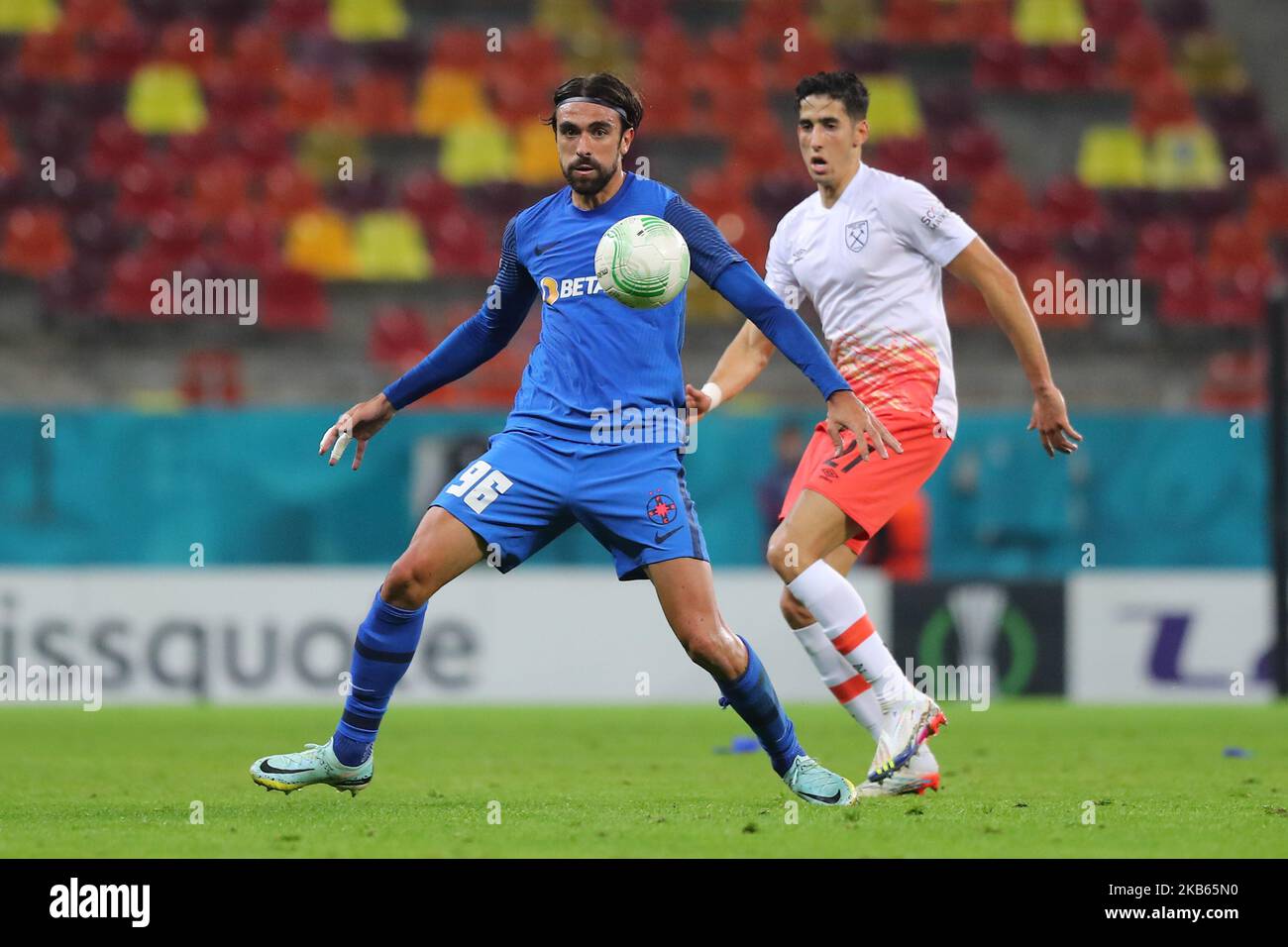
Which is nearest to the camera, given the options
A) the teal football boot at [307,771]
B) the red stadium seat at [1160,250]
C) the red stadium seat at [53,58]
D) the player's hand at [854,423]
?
the player's hand at [854,423]

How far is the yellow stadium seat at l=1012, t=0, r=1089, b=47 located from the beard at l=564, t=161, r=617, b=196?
1467 cm

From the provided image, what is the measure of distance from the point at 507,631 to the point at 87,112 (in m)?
8.66

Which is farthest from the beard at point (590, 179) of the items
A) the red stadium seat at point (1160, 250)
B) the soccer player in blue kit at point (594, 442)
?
the red stadium seat at point (1160, 250)

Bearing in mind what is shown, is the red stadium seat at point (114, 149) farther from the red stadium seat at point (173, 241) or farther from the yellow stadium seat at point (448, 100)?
the yellow stadium seat at point (448, 100)

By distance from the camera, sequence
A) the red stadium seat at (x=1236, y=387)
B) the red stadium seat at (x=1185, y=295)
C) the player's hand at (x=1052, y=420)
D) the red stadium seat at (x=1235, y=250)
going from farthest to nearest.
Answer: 1. the red stadium seat at (x=1235, y=250)
2. the red stadium seat at (x=1185, y=295)
3. the red stadium seat at (x=1236, y=387)
4. the player's hand at (x=1052, y=420)

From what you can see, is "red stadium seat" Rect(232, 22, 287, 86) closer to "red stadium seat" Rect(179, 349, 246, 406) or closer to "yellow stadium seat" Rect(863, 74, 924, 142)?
"red stadium seat" Rect(179, 349, 246, 406)

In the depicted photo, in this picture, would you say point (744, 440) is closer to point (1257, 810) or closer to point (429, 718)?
point (429, 718)

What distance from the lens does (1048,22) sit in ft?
65.9

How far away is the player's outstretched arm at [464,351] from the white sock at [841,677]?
5.19 ft

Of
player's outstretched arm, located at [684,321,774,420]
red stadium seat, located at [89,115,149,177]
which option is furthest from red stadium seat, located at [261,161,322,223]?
player's outstretched arm, located at [684,321,774,420]

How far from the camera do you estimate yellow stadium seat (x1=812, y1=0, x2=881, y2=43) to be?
19.8 m

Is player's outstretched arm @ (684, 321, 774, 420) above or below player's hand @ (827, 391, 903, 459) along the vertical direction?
above

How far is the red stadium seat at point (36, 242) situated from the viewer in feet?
55.6

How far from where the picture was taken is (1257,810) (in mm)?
6293
